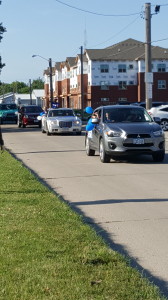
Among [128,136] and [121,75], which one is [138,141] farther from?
[121,75]

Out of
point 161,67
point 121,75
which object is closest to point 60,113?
point 121,75

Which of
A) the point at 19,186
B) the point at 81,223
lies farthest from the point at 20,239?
the point at 19,186

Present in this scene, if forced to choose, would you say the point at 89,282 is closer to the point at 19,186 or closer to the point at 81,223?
the point at 81,223

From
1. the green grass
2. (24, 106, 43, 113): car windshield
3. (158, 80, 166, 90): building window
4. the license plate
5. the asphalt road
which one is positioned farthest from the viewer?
(158, 80, 166, 90): building window

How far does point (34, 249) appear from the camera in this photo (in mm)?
6047

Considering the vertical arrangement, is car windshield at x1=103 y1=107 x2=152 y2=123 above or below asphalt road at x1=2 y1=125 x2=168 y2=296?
above

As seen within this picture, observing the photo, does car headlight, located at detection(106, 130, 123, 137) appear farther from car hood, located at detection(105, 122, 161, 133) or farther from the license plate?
the license plate

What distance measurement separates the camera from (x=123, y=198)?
9.77m

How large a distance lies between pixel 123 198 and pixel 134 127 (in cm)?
590

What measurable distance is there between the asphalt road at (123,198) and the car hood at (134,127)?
93cm

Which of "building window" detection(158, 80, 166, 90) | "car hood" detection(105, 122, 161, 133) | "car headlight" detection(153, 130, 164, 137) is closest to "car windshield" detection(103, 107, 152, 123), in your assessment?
"car hood" detection(105, 122, 161, 133)

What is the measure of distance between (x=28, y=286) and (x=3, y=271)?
0.51 metres

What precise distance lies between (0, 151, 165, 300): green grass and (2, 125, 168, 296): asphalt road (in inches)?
12.3

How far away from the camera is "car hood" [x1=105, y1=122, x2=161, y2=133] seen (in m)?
15.4
